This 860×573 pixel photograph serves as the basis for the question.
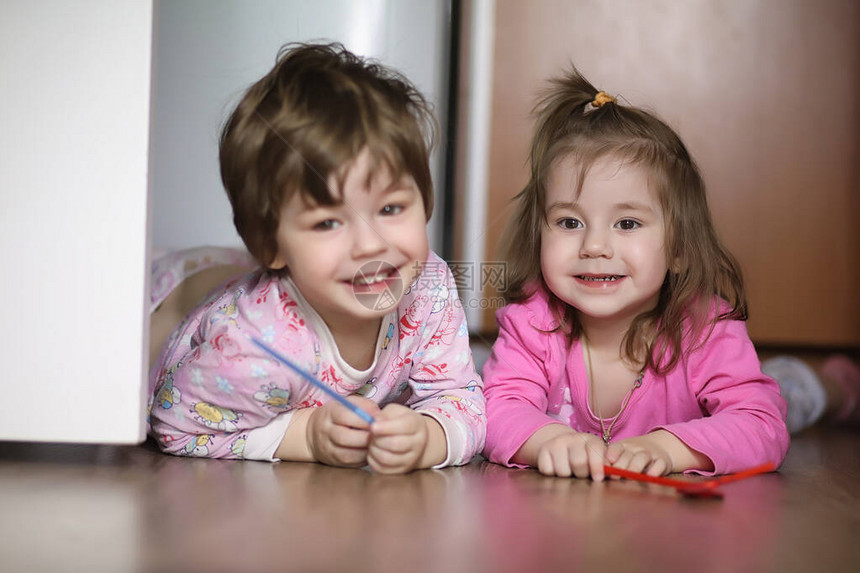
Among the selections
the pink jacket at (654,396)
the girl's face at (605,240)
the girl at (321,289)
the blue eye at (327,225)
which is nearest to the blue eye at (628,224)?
the girl's face at (605,240)

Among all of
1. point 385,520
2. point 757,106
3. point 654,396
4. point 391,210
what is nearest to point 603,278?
point 654,396

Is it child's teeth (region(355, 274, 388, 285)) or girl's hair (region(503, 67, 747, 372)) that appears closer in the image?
child's teeth (region(355, 274, 388, 285))

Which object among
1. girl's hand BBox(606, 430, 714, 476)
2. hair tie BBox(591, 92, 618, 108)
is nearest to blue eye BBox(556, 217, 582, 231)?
hair tie BBox(591, 92, 618, 108)

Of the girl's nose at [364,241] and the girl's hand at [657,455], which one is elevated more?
the girl's nose at [364,241]

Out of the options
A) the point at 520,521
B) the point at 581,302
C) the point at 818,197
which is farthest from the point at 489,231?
the point at 818,197

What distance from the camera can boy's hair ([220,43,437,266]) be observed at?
0.70 m

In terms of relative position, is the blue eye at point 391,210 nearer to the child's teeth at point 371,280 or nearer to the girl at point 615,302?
the child's teeth at point 371,280

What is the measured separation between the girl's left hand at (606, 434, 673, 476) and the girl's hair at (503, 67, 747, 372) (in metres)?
0.16

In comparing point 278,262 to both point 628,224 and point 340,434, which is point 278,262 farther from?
point 628,224

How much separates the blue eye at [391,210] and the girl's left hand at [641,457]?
0.29m

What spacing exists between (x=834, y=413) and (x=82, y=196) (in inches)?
41.3

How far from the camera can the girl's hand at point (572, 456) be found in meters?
0.75

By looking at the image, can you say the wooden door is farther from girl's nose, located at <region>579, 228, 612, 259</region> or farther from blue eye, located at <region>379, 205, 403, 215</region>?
blue eye, located at <region>379, 205, 403, 215</region>

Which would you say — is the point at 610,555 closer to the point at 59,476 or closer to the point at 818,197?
the point at 59,476
